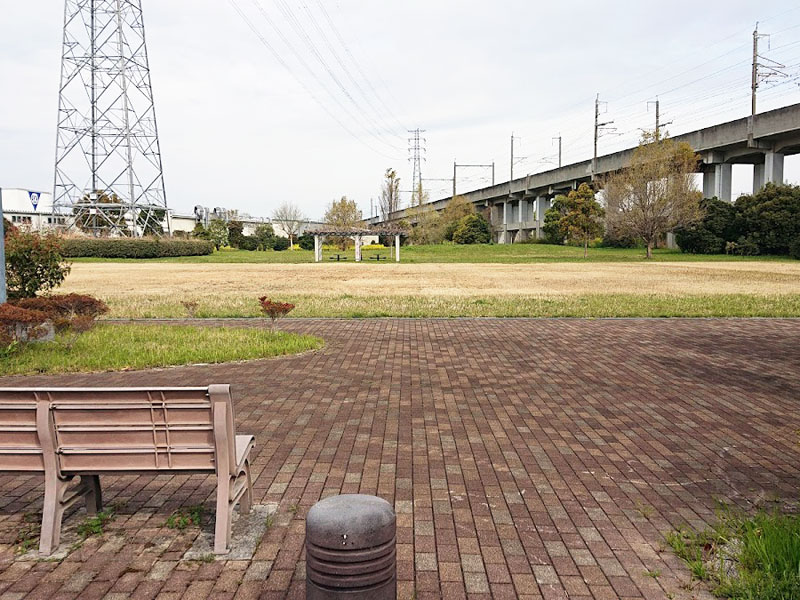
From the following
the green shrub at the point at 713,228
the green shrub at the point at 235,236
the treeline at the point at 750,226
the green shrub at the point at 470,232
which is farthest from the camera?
the green shrub at the point at 235,236

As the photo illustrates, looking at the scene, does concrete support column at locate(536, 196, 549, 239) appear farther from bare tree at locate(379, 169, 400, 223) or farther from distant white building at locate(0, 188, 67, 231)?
distant white building at locate(0, 188, 67, 231)

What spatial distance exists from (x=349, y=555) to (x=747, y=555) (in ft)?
6.62

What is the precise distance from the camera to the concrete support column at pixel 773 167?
1825 inches

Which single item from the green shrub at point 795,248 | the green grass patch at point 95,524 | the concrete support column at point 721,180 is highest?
the concrete support column at point 721,180

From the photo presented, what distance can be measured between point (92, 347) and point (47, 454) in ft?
22.6

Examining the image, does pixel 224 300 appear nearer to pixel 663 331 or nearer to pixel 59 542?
pixel 663 331

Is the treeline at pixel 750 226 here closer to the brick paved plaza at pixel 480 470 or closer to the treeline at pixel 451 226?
the treeline at pixel 451 226

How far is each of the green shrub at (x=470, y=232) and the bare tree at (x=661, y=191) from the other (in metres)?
27.3

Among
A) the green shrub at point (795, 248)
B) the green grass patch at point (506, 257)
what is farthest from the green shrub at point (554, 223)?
the green shrub at point (795, 248)

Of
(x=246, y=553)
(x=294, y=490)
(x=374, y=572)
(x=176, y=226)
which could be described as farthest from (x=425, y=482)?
(x=176, y=226)

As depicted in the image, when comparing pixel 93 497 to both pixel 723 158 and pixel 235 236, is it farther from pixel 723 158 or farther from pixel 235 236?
pixel 235 236

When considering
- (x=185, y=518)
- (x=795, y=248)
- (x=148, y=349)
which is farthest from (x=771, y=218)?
(x=185, y=518)

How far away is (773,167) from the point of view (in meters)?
46.5

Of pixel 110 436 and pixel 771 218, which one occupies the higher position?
pixel 771 218
